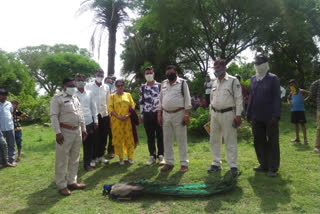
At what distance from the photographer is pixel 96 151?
6.18 metres

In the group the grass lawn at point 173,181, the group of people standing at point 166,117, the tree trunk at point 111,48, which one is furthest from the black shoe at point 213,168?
the tree trunk at point 111,48

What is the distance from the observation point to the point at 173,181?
459 cm

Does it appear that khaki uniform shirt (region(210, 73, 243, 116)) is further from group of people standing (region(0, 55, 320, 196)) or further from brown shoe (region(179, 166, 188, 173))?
brown shoe (region(179, 166, 188, 173))

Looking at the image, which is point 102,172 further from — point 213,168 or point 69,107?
point 213,168

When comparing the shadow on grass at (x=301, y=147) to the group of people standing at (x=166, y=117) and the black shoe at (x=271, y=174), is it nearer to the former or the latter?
the group of people standing at (x=166, y=117)

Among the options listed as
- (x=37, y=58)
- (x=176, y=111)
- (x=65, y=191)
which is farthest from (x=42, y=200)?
(x=37, y=58)

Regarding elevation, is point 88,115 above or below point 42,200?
above

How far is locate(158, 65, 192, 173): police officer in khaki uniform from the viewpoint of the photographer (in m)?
4.99

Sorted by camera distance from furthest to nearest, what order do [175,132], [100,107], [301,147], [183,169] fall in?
[301,147] < [100,107] < [175,132] < [183,169]

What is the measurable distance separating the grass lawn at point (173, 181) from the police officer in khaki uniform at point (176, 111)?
48cm

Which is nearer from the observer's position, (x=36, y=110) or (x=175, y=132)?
(x=175, y=132)

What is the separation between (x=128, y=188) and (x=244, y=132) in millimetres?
5779

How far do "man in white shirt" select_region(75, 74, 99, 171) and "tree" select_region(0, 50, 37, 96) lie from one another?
29.8m

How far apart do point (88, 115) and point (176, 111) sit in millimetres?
2016
